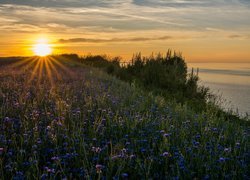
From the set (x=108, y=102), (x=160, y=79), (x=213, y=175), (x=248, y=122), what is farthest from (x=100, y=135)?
(x=160, y=79)

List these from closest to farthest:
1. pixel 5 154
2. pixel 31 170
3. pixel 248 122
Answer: pixel 31 170 < pixel 5 154 < pixel 248 122

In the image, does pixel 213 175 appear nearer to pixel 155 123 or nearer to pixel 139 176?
pixel 139 176

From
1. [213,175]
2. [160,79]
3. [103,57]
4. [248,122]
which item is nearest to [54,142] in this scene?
[213,175]

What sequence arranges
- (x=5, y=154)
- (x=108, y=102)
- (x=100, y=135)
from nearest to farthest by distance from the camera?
(x=5, y=154)
(x=100, y=135)
(x=108, y=102)

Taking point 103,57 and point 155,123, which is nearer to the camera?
point 155,123

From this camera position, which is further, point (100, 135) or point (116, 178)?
point (100, 135)

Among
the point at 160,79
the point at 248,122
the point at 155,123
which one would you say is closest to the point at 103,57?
the point at 160,79

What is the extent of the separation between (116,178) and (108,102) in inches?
160

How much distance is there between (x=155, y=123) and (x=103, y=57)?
20995 millimetres

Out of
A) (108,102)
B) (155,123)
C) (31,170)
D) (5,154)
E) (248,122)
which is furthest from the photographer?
(248,122)

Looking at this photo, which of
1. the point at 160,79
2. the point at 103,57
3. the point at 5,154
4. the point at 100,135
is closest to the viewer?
the point at 5,154

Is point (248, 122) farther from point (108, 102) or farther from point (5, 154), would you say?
point (5, 154)

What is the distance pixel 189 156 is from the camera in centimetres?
430

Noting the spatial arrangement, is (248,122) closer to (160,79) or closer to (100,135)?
(100,135)
